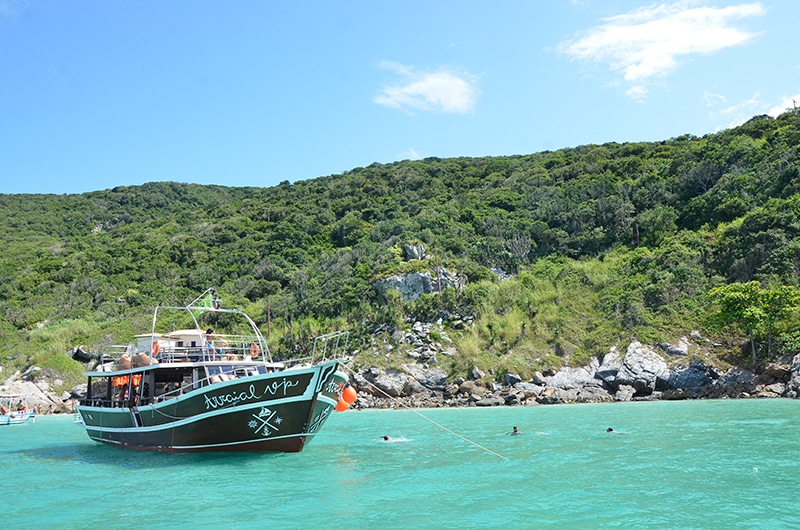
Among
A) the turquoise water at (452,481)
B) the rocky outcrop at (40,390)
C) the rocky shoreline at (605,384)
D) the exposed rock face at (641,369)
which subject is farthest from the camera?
the rocky outcrop at (40,390)

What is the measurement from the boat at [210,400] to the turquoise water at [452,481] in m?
0.74

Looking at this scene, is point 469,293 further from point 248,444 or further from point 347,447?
point 248,444

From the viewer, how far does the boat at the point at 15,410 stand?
140 feet

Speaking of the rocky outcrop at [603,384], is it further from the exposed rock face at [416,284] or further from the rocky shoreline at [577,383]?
the exposed rock face at [416,284]

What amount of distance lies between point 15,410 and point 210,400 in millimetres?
37801

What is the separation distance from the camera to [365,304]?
57.3 m

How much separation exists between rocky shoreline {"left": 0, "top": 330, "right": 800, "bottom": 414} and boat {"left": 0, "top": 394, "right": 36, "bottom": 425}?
3.14 ft

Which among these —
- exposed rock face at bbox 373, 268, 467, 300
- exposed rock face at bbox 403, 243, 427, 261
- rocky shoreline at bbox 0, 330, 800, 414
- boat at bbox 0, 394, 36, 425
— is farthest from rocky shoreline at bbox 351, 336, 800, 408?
boat at bbox 0, 394, 36, 425

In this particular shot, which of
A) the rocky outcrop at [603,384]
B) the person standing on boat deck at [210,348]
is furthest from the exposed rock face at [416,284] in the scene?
the person standing on boat deck at [210,348]

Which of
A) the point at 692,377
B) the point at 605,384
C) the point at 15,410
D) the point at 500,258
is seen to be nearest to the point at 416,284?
the point at 500,258

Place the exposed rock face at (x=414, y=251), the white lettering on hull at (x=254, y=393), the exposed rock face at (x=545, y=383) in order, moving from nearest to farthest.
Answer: the white lettering on hull at (x=254, y=393) → the exposed rock face at (x=545, y=383) → the exposed rock face at (x=414, y=251)

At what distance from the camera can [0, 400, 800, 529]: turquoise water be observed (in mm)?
13469

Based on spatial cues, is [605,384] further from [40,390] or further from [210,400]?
[40,390]

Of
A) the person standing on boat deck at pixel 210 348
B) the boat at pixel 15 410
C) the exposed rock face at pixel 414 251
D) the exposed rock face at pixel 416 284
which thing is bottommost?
the boat at pixel 15 410
